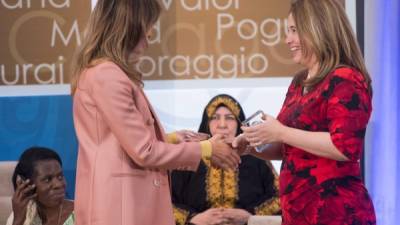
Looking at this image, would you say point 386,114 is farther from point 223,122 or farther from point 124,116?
point 124,116

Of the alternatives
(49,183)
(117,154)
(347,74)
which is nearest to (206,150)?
(117,154)

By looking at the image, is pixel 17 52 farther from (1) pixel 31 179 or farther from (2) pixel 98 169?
(2) pixel 98 169

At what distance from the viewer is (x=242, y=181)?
15.6 feet

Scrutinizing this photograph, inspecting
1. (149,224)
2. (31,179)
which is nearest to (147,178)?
(149,224)

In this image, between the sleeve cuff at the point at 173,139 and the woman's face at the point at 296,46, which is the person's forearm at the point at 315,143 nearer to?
the woman's face at the point at 296,46

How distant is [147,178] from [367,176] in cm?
300

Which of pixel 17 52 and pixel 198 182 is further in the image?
pixel 17 52

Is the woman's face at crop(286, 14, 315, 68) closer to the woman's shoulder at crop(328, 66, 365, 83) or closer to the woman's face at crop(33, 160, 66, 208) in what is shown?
the woman's shoulder at crop(328, 66, 365, 83)

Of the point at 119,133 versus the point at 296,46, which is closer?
the point at 119,133

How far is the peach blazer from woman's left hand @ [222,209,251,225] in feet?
6.21

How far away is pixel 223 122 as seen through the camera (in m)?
4.81

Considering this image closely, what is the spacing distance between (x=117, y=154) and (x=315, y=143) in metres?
0.71

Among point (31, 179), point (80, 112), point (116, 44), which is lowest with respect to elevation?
point (31, 179)

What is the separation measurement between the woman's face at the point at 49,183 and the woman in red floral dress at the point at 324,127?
1526 millimetres
